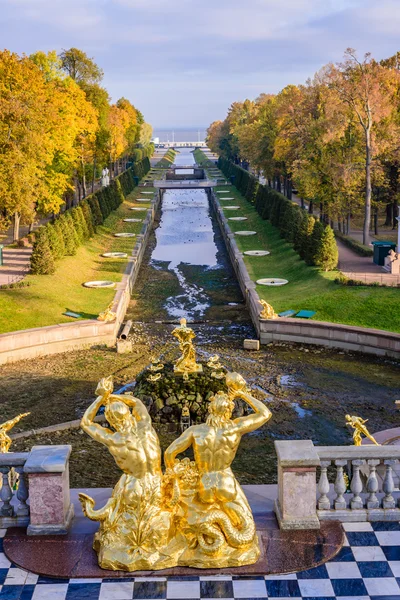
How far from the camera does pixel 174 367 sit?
2161cm

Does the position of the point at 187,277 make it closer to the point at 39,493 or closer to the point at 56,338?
the point at 56,338

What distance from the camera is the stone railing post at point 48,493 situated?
34.3 feet

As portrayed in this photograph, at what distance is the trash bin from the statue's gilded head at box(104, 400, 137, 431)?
29044 millimetres

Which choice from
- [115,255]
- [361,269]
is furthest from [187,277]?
[361,269]

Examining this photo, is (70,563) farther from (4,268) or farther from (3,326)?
(4,268)

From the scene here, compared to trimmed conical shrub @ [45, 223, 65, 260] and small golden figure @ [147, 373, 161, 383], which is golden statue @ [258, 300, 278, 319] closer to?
small golden figure @ [147, 373, 161, 383]

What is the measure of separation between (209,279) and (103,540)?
3181cm

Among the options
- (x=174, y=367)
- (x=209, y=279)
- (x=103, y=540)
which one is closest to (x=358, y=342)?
(x=174, y=367)

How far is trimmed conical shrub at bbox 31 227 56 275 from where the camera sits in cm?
3512

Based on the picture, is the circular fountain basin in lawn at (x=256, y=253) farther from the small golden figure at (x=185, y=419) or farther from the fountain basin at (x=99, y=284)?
the small golden figure at (x=185, y=419)

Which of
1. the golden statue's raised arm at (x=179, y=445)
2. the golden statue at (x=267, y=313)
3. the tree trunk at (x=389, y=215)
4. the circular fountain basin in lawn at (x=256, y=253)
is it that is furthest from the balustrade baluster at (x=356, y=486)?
the tree trunk at (x=389, y=215)

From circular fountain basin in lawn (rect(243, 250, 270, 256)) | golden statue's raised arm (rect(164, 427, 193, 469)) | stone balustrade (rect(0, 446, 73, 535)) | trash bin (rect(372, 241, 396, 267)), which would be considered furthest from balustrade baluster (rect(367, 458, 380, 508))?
circular fountain basin in lawn (rect(243, 250, 270, 256))

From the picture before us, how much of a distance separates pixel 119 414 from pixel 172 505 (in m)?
1.37

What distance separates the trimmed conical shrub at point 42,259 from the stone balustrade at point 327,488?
25676 millimetres
